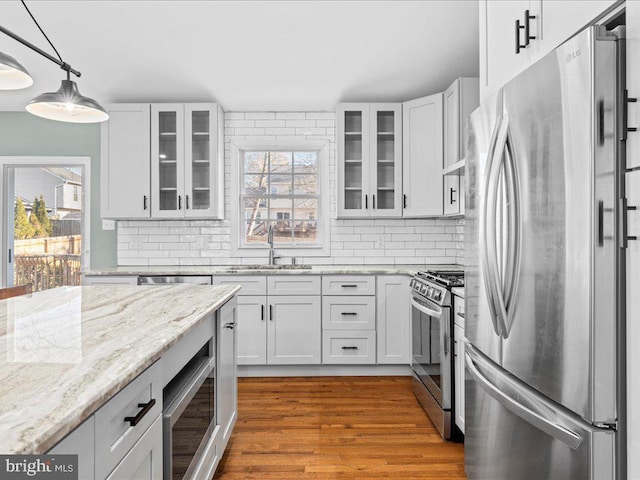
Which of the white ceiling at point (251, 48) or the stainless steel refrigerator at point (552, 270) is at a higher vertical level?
the white ceiling at point (251, 48)

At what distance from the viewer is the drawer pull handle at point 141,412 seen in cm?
102

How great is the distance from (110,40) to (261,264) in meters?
2.35

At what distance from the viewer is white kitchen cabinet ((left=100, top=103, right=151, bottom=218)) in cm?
392

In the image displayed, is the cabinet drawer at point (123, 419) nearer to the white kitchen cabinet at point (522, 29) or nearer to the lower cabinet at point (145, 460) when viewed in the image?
the lower cabinet at point (145, 460)

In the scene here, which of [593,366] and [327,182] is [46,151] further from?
[593,366]

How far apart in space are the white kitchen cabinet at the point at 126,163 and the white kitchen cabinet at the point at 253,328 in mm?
1364

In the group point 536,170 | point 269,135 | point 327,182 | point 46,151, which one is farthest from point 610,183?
point 46,151

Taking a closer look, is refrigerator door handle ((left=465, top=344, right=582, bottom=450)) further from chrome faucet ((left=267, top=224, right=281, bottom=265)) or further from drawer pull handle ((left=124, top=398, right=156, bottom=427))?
chrome faucet ((left=267, top=224, right=281, bottom=265))

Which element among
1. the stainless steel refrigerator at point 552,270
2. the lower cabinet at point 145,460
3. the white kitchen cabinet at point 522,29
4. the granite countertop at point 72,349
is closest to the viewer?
the granite countertop at point 72,349

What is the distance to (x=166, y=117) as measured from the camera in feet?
13.1

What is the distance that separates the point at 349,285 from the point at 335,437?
4.61 feet

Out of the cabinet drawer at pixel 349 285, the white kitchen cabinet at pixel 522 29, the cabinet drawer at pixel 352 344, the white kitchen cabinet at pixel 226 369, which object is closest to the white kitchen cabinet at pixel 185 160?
the cabinet drawer at pixel 349 285

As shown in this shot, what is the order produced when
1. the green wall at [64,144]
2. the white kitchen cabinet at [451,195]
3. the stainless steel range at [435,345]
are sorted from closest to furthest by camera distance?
the stainless steel range at [435,345] < the white kitchen cabinet at [451,195] < the green wall at [64,144]

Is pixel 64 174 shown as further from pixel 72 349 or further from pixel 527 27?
pixel 527 27
